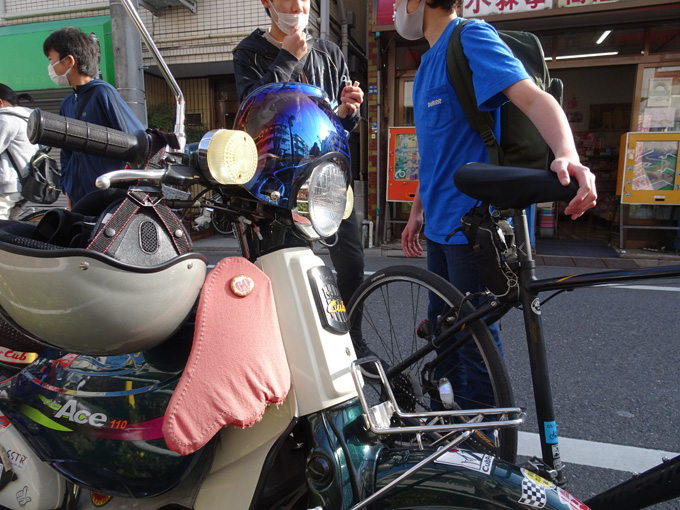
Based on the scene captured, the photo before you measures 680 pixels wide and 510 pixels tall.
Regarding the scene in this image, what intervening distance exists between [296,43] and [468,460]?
50.9 inches

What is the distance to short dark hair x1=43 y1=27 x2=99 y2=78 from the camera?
9.58 feet

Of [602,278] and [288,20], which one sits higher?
[288,20]

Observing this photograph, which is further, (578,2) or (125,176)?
(578,2)

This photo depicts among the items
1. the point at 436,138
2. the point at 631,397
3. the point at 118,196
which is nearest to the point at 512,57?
the point at 436,138

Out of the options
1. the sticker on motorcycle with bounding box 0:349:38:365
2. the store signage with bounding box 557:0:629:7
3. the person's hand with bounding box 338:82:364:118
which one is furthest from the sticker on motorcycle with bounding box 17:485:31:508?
the store signage with bounding box 557:0:629:7

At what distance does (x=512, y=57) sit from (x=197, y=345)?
4.18 feet

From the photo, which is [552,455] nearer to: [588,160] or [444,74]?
[444,74]

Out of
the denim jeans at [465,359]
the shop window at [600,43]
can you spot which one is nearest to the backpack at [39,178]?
the denim jeans at [465,359]

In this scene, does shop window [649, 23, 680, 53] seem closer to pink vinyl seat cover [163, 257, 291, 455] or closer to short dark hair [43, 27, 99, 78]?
short dark hair [43, 27, 99, 78]

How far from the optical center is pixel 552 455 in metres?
1.27

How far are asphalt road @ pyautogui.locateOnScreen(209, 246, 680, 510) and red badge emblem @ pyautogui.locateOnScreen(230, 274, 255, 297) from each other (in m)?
1.00

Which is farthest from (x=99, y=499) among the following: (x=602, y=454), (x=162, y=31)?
(x=162, y=31)

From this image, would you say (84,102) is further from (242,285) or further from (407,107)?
(407,107)

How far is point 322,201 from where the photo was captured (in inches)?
44.1
